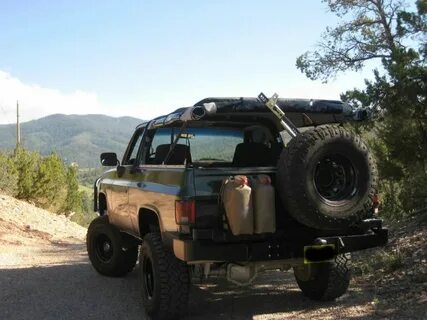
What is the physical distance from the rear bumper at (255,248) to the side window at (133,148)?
2.31 metres

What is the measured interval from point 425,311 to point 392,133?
649 centimetres

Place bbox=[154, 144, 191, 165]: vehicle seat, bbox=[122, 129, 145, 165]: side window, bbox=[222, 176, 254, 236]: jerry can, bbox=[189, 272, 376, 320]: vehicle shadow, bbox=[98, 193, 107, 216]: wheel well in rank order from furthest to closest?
bbox=[98, 193, 107, 216]: wheel well, bbox=[122, 129, 145, 165]: side window, bbox=[154, 144, 191, 165]: vehicle seat, bbox=[189, 272, 376, 320]: vehicle shadow, bbox=[222, 176, 254, 236]: jerry can

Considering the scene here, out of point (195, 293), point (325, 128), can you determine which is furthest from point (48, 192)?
point (325, 128)

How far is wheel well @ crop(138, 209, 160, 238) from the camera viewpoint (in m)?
5.64

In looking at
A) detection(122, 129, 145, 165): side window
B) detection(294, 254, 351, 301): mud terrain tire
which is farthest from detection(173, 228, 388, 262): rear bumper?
detection(122, 129, 145, 165): side window

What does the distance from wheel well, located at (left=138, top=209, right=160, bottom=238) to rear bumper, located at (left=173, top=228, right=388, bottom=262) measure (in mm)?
1006

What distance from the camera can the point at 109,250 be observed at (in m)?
7.48

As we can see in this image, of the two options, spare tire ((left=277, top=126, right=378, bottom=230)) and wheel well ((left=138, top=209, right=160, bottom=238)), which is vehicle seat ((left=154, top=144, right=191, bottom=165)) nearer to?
wheel well ((left=138, top=209, right=160, bottom=238))

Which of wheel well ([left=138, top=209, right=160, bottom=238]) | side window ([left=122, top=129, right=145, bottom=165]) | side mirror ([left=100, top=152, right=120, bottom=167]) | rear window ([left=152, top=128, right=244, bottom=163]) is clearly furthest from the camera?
side mirror ([left=100, top=152, right=120, bottom=167])

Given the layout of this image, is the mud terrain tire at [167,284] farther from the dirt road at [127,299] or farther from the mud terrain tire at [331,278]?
the mud terrain tire at [331,278]

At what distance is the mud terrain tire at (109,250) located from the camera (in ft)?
23.6

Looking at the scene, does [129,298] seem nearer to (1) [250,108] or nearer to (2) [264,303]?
(2) [264,303]

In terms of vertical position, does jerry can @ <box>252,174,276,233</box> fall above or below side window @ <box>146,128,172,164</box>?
below

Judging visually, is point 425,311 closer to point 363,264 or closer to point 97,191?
point 363,264
